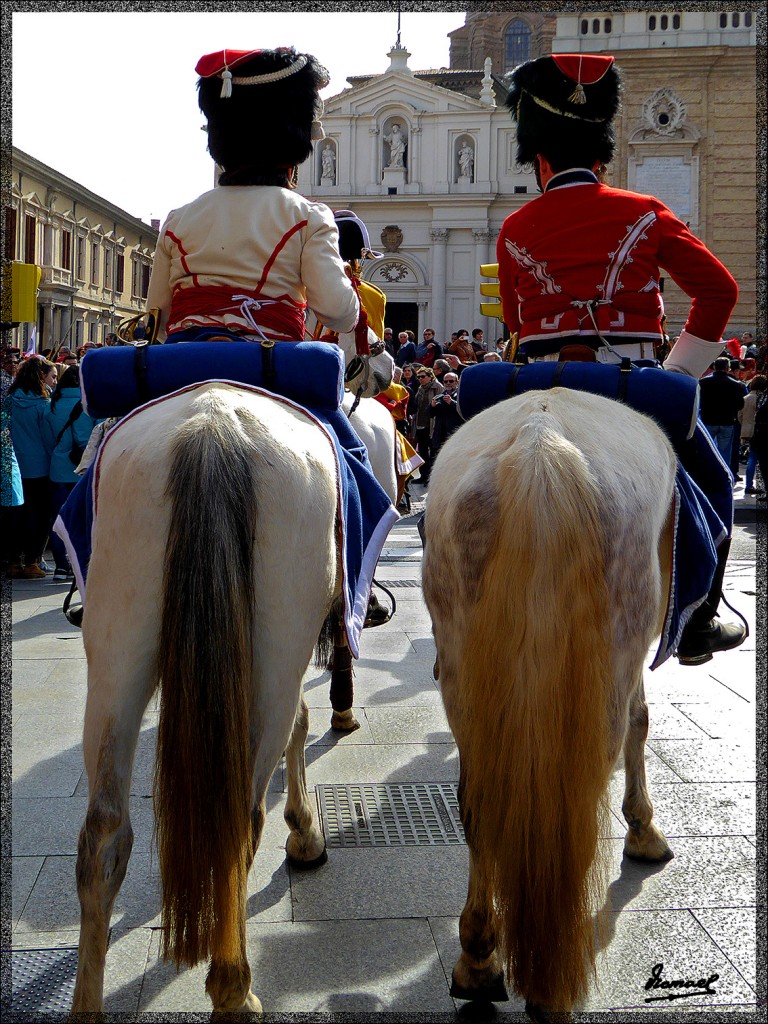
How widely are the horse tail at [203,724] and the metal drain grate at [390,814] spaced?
162cm

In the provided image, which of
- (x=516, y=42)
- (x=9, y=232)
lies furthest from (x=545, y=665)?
(x=516, y=42)

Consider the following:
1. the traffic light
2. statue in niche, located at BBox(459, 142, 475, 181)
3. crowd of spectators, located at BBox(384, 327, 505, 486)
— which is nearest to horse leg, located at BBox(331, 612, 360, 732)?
the traffic light

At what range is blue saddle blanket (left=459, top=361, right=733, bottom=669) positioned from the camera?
132 inches

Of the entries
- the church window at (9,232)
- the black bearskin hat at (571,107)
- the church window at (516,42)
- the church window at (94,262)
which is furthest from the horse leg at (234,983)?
the church window at (516,42)

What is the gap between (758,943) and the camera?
10.7 feet

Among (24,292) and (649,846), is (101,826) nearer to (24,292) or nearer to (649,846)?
(649,846)

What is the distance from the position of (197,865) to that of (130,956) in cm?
92

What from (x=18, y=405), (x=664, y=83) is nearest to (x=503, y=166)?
(x=664, y=83)

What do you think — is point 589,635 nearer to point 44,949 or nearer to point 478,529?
point 478,529

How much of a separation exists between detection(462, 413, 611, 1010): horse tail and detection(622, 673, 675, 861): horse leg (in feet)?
4.68

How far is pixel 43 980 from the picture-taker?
303cm

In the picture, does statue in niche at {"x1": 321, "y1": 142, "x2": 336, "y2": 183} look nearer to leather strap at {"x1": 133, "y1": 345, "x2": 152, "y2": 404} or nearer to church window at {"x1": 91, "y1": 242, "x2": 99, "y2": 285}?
church window at {"x1": 91, "y1": 242, "x2": 99, "y2": 285}

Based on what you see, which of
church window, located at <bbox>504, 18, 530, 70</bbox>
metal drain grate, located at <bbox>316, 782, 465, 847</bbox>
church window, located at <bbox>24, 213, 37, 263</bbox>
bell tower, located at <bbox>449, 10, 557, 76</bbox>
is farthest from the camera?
church window, located at <bbox>504, 18, 530, 70</bbox>

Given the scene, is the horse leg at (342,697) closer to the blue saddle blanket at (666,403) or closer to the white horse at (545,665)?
the blue saddle blanket at (666,403)
